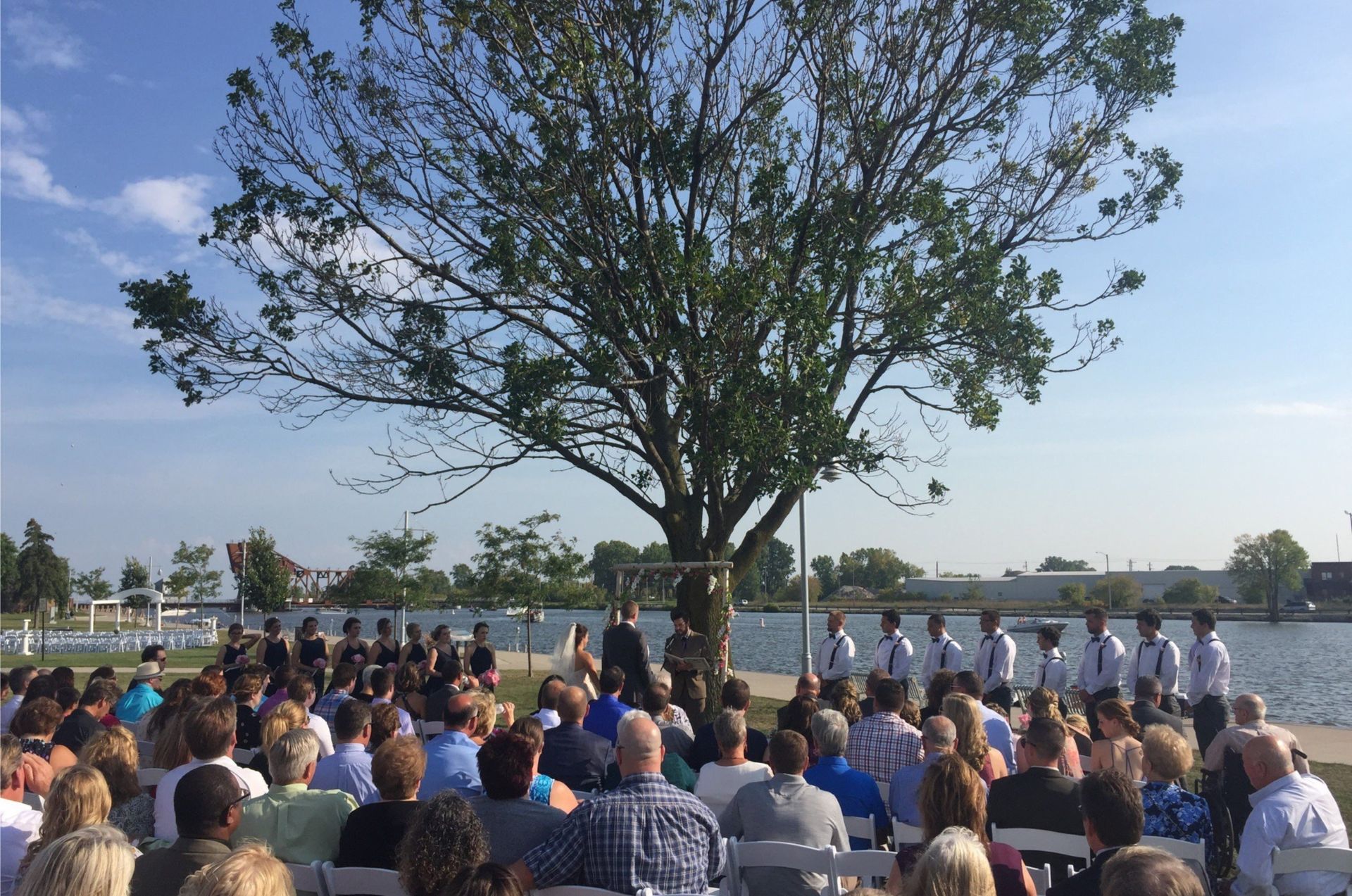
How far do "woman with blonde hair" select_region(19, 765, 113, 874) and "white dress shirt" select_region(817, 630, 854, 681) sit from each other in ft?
34.7

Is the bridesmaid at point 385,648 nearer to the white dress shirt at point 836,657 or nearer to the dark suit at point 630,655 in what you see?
the dark suit at point 630,655

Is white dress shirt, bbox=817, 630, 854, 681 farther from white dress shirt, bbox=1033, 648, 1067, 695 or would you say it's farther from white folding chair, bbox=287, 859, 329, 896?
white folding chair, bbox=287, 859, 329, 896

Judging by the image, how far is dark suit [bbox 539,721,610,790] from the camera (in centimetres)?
726

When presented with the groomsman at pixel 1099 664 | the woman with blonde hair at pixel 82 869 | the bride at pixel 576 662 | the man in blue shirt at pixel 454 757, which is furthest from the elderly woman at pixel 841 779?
the groomsman at pixel 1099 664

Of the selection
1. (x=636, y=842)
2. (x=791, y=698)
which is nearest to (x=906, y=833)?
(x=636, y=842)

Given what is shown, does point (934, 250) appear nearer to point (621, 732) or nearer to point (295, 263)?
point (295, 263)

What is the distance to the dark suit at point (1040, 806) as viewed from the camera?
555 centimetres

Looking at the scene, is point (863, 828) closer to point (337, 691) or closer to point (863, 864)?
point (863, 864)

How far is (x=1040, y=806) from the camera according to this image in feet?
18.2

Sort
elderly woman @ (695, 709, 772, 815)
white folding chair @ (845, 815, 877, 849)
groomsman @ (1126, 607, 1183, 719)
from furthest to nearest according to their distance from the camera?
groomsman @ (1126, 607, 1183, 719)
elderly woman @ (695, 709, 772, 815)
white folding chair @ (845, 815, 877, 849)

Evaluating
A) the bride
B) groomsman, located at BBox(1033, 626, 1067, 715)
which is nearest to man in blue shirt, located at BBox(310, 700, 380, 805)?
the bride

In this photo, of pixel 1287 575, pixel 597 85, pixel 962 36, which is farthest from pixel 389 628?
pixel 1287 575

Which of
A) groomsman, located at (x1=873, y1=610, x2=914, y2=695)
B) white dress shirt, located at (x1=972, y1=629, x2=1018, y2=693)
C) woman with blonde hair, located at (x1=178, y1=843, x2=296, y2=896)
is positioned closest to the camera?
woman with blonde hair, located at (x1=178, y1=843, x2=296, y2=896)

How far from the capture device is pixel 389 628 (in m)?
14.6
